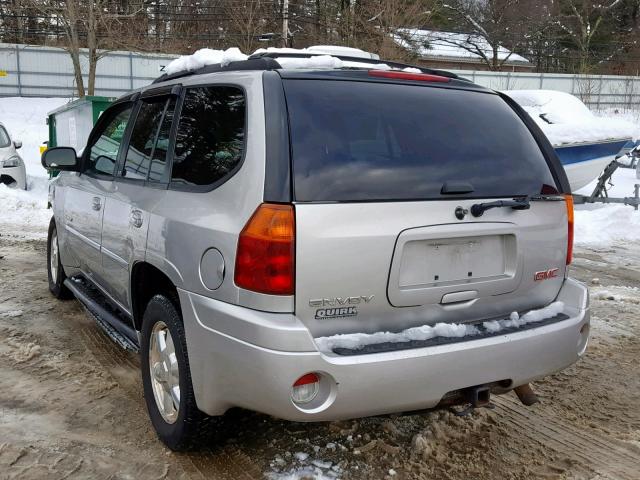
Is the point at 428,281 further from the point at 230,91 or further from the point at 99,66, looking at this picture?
the point at 99,66

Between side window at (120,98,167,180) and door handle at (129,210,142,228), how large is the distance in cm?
23

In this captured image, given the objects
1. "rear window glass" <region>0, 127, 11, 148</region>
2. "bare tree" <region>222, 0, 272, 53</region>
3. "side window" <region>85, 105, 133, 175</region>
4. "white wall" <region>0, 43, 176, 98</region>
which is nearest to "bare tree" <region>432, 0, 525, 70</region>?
"bare tree" <region>222, 0, 272, 53</region>

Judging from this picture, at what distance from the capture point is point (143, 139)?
3584mm

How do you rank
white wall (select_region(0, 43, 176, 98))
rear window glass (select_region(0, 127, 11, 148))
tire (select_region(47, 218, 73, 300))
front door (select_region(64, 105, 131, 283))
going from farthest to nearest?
white wall (select_region(0, 43, 176, 98)) → rear window glass (select_region(0, 127, 11, 148)) → tire (select_region(47, 218, 73, 300)) → front door (select_region(64, 105, 131, 283))

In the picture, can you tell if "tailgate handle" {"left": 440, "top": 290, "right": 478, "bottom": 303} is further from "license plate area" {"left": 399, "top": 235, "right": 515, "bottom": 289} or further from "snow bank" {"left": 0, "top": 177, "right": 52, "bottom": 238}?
"snow bank" {"left": 0, "top": 177, "right": 52, "bottom": 238}

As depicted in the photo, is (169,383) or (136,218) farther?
(136,218)

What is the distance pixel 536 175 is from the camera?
3.01 metres

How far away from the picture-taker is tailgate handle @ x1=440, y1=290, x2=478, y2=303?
266 cm

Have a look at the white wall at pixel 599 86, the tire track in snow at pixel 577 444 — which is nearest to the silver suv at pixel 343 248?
the tire track in snow at pixel 577 444

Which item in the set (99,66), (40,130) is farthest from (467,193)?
(99,66)

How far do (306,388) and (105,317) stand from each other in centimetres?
203

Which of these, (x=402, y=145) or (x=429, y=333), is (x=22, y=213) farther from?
(x=429, y=333)

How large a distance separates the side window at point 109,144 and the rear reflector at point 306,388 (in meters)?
2.23

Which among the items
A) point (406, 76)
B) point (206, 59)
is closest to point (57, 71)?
point (206, 59)
